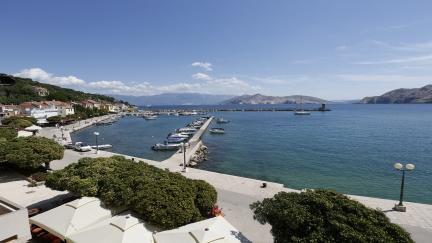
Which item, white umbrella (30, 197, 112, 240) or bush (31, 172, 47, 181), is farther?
bush (31, 172, 47, 181)

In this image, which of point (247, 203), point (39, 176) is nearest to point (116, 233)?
point (247, 203)

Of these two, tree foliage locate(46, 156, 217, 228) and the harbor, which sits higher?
tree foliage locate(46, 156, 217, 228)

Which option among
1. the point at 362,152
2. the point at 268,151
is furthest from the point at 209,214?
the point at 362,152

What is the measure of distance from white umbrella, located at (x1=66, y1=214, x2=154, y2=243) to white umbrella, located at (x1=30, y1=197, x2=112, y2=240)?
2.03 ft

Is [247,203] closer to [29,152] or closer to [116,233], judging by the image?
[116,233]

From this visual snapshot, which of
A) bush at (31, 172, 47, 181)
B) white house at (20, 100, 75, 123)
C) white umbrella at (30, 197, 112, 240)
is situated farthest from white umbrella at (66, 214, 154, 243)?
white house at (20, 100, 75, 123)

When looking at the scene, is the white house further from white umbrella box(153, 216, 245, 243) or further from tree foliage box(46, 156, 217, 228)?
white umbrella box(153, 216, 245, 243)

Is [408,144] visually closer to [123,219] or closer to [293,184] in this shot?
[293,184]

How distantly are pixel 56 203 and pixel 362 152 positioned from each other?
39512 mm

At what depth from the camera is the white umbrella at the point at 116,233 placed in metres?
9.01

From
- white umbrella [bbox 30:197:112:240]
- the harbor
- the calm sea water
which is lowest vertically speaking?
the calm sea water

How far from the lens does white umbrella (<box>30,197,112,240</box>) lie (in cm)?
1009

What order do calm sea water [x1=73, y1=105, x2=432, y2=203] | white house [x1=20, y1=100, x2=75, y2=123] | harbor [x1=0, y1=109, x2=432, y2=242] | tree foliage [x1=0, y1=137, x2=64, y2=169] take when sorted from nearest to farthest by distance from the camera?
A: harbor [x1=0, y1=109, x2=432, y2=242] < tree foliage [x1=0, y1=137, x2=64, y2=169] < calm sea water [x1=73, y1=105, x2=432, y2=203] < white house [x1=20, y1=100, x2=75, y2=123]

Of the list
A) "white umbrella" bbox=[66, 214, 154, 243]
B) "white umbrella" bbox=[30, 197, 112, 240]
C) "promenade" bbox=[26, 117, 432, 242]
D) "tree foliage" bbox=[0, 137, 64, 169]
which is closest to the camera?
"white umbrella" bbox=[66, 214, 154, 243]
